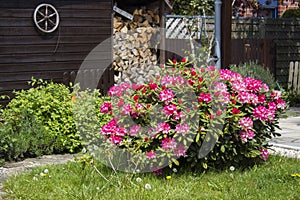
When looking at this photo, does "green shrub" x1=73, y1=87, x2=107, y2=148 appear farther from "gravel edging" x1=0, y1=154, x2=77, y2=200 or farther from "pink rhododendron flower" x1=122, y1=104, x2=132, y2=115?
"pink rhododendron flower" x1=122, y1=104, x2=132, y2=115

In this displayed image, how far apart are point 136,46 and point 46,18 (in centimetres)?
291

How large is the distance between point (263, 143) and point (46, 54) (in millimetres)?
5200

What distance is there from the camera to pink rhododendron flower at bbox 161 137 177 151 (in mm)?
5387

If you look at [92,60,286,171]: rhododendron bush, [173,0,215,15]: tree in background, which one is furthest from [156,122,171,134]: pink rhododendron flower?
[173,0,215,15]: tree in background

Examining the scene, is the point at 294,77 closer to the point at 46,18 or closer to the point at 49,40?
the point at 49,40

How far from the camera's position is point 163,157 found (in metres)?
5.47

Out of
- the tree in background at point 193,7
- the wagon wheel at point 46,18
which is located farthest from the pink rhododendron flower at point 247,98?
the tree in background at point 193,7

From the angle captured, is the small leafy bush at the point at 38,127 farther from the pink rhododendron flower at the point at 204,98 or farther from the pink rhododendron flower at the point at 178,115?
the pink rhododendron flower at the point at 204,98

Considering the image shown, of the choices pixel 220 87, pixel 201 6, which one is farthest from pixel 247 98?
pixel 201 6

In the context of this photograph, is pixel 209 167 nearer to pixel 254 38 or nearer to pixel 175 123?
pixel 175 123

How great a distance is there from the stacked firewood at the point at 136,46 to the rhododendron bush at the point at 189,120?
20.8 ft

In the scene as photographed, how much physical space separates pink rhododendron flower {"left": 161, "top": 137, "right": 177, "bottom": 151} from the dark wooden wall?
4668 millimetres

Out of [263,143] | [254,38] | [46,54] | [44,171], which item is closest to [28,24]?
[46,54]

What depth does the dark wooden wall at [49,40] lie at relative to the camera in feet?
31.8
